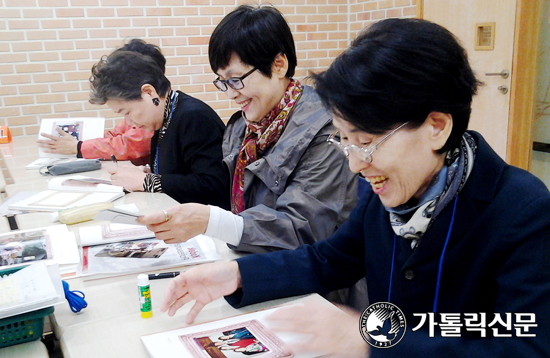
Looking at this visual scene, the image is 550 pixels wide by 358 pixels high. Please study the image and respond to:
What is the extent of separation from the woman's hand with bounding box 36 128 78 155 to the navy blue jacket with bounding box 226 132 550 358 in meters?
2.21

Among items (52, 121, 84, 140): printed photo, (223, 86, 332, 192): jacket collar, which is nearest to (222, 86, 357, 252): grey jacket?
(223, 86, 332, 192): jacket collar

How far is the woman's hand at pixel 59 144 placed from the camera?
307 centimetres

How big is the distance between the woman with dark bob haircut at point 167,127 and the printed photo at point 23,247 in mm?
662

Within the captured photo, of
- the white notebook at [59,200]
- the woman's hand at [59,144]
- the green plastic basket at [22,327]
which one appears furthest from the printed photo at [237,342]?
the woman's hand at [59,144]

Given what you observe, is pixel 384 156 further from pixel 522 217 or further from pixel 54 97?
pixel 54 97

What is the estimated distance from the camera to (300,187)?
156cm

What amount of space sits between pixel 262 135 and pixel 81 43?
2.73m

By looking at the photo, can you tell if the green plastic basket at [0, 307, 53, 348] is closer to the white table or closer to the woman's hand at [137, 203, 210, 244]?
the white table

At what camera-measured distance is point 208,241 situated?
1560 millimetres

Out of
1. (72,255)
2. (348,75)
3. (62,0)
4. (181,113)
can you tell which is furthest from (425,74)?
(62,0)

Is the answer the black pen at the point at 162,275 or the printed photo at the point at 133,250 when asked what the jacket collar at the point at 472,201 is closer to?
the black pen at the point at 162,275

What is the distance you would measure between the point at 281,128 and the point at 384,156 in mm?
785

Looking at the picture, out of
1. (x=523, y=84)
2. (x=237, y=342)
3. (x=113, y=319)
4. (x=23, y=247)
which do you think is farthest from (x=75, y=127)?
(x=523, y=84)

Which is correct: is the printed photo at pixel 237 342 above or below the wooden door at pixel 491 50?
below
